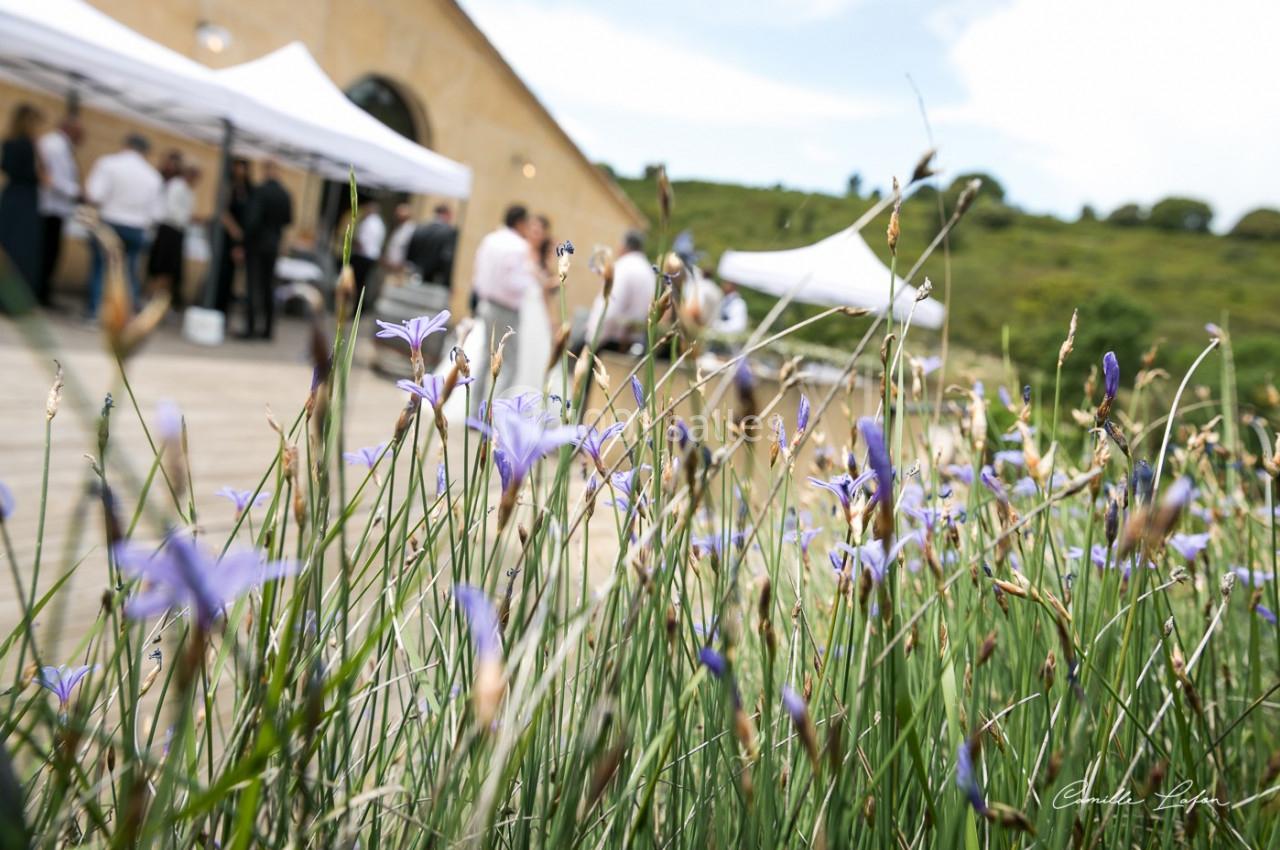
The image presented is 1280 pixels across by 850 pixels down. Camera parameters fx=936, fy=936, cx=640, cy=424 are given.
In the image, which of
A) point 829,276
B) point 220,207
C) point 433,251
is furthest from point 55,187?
point 829,276

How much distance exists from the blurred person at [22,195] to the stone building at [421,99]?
6.96ft

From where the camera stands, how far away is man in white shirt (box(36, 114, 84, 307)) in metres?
6.59

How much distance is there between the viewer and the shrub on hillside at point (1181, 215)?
56906 mm

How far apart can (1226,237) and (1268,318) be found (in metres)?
20.1

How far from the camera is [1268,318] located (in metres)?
38.5

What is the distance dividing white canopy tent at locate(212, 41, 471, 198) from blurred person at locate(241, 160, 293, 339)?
1.34 feet

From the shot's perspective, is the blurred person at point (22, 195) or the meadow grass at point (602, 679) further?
the blurred person at point (22, 195)

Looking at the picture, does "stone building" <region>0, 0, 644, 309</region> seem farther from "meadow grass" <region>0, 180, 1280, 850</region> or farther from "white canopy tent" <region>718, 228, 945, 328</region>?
"meadow grass" <region>0, 180, 1280, 850</region>

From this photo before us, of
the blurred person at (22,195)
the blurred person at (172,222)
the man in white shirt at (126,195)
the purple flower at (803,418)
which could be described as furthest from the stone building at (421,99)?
the purple flower at (803,418)

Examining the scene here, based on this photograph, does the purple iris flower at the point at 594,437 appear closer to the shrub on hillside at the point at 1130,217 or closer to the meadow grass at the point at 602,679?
the meadow grass at the point at 602,679

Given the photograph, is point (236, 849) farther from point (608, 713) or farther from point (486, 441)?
point (486, 441)

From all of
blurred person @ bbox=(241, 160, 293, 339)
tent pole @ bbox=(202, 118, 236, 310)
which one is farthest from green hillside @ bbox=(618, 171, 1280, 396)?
tent pole @ bbox=(202, 118, 236, 310)

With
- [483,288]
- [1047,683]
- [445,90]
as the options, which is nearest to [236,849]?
[1047,683]

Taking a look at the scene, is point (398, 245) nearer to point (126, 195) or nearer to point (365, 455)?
point (126, 195)
